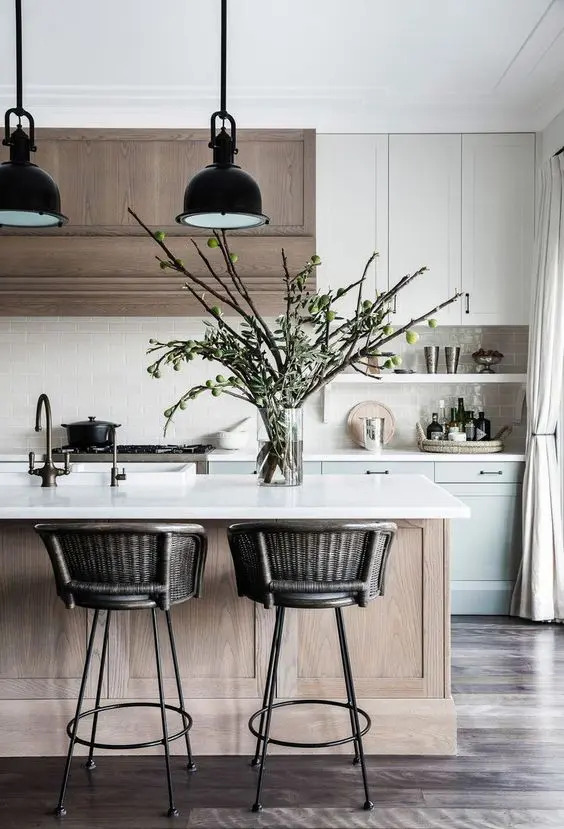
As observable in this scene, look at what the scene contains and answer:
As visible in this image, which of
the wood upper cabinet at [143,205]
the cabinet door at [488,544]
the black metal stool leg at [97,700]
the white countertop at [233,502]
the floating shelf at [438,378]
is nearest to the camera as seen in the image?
the white countertop at [233,502]

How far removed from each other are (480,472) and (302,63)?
8.31 feet

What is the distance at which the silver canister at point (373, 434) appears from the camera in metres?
5.04

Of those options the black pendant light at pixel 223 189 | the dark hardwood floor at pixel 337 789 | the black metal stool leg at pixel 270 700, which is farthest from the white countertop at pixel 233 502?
the black pendant light at pixel 223 189

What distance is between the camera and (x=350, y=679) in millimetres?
2717

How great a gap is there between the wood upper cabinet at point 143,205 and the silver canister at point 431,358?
3.31ft

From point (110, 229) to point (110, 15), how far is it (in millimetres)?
1362

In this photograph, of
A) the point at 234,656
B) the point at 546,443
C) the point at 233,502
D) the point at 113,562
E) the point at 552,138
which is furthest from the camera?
the point at 552,138

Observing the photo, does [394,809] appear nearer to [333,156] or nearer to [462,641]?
[462,641]

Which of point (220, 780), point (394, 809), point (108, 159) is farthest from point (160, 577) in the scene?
point (108, 159)

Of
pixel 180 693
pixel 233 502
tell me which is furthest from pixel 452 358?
pixel 180 693

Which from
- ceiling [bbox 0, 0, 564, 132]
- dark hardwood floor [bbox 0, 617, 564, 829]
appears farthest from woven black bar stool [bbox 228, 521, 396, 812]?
ceiling [bbox 0, 0, 564, 132]

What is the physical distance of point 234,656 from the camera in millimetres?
3002

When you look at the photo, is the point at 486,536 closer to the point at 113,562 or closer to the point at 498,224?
the point at 498,224

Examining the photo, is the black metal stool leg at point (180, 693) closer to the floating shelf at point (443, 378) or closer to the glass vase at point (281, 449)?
the glass vase at point (281, 449)
